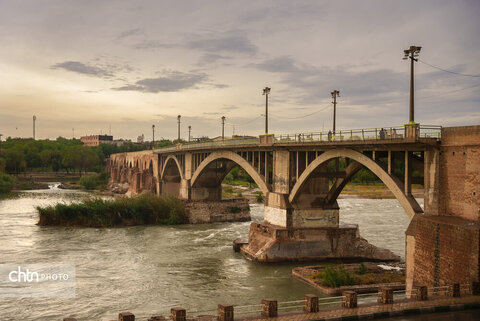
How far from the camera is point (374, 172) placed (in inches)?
1003

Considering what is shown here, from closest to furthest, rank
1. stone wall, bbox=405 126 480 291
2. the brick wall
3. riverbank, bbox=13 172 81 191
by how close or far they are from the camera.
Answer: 1. the brick wall
2. stone wall, bbox=405 126 480 291
3. riverbank, bbox=13 172 81 191

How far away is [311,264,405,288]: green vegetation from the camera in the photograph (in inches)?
969

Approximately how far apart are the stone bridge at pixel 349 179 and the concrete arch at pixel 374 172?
0.05 m

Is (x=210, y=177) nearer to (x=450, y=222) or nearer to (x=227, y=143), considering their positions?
(x=227, y=143)

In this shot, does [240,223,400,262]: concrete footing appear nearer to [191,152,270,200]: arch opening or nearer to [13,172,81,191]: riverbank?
[191,152,270,200]: arch opening

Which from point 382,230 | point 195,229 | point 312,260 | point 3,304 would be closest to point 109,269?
point 3,304

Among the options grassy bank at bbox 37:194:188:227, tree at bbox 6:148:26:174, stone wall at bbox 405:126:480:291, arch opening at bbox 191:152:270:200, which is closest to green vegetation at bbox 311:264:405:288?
stone wall at bbox 405:126:480:291

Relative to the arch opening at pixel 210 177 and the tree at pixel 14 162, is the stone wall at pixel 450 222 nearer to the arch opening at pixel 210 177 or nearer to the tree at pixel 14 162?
the arch opening at pixel 210 177

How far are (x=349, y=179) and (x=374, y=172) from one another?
7382mm

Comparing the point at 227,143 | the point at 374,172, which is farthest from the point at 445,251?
the point at 227,143

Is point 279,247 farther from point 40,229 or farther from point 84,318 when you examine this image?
point 40,229

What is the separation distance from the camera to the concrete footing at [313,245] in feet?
106

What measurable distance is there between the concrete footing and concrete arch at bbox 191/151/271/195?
4.80m

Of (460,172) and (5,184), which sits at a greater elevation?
(460,172)
